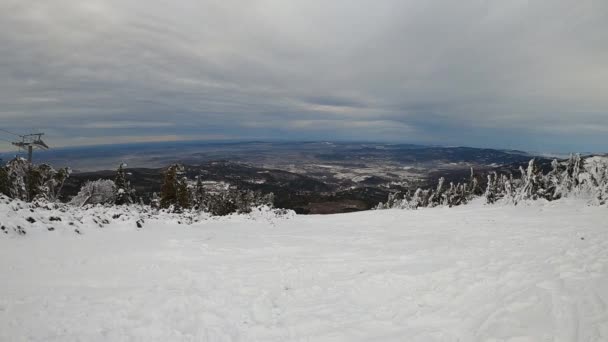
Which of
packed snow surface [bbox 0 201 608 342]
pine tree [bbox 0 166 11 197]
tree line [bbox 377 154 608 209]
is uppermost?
tree line [bbox 377 154 608 209]

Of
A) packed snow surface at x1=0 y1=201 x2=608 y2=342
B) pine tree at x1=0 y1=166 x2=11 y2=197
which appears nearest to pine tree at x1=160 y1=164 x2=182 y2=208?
pine tree at x1=0 y1=166 x2=11 y2=197

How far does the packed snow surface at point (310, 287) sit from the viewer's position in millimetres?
5078

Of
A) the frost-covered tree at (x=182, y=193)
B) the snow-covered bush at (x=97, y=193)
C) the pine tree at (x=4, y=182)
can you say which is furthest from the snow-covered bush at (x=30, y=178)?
the frost-covered tree at (x=182, y=193)

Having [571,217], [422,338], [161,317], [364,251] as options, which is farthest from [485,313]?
[571,217]

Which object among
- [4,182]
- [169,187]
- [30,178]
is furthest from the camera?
[169,187]

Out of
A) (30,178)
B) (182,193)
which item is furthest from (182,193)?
(30,178)

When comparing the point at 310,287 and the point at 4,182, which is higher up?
the point at 310,287

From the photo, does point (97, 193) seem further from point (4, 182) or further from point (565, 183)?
point (565, 183)

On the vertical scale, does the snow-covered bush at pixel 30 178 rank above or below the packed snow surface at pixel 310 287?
below

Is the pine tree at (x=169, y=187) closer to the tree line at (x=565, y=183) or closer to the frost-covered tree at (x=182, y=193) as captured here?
the frost-covered tree at (x=182, y=193)

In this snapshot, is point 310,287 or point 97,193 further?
point 97,193

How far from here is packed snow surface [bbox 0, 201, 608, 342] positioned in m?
5.08

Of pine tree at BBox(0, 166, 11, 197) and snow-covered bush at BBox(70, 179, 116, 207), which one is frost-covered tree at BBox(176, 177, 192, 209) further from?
pine tree at BBox(0, 166, 11, 197)

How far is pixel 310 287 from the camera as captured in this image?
24.2 ft
